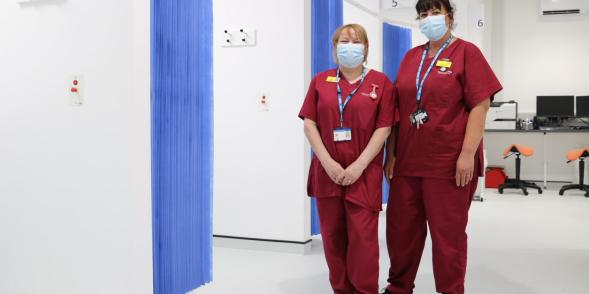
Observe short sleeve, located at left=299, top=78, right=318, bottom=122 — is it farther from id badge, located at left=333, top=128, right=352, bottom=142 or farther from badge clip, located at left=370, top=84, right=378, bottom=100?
badge clip, located at left=370, top=84, right=378, bottom=100

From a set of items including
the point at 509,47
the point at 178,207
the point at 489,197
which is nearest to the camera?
the point at 178,207

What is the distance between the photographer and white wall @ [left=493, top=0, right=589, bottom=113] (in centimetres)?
835

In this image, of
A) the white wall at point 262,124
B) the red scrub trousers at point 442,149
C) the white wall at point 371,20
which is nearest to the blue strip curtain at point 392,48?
the white wall at point 371,20

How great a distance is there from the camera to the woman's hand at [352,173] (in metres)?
2.40

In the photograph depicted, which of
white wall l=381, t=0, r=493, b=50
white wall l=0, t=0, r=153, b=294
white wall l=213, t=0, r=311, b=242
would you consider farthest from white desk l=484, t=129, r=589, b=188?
white wall l=0, t=0, r=153, b=294

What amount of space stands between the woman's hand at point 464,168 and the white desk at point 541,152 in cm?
610

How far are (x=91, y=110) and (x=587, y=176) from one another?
7.83m

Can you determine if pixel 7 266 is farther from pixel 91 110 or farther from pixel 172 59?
pixel 172 59

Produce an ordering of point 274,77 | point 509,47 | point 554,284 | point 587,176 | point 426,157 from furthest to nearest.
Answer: point 509,47
point 587,176
point 274,77
point 554,284
point 426,157

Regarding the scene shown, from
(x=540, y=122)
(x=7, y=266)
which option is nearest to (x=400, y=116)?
(x=7, y=266)

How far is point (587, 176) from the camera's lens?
803 centimetres

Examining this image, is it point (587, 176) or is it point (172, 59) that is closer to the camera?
point (172, 59)

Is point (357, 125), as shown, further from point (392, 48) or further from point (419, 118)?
point (392, 48)

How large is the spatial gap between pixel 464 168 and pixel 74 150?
5.65ft
